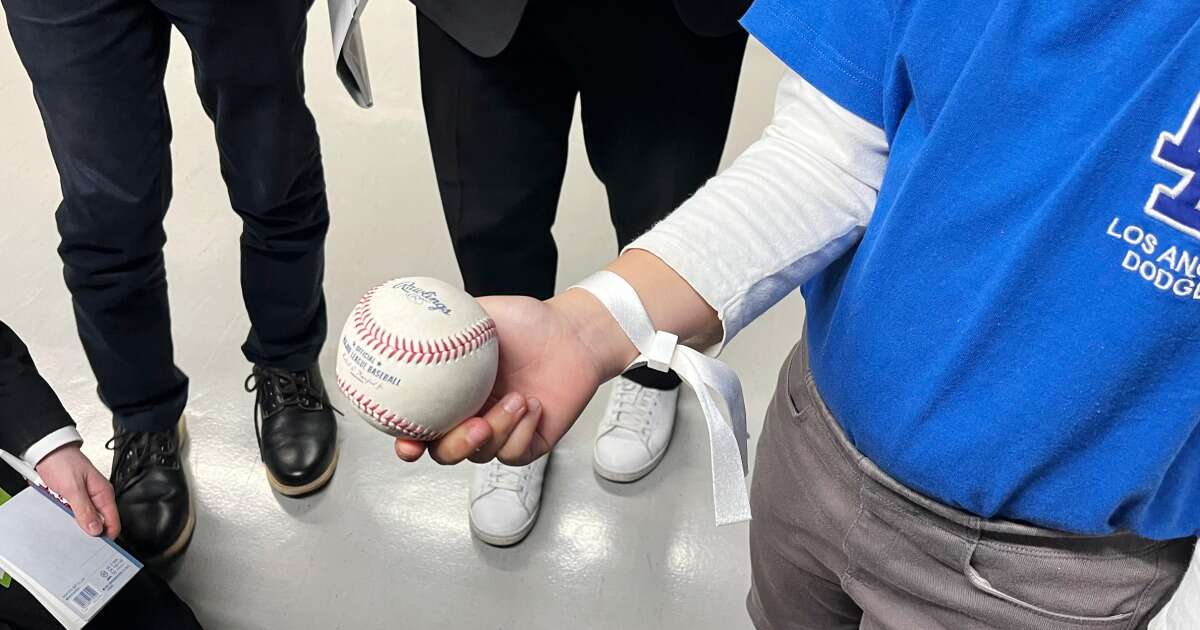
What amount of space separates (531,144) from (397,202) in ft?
3.17

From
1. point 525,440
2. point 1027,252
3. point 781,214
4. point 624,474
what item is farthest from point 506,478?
point 1027,252

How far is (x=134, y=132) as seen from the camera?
3.84 ft

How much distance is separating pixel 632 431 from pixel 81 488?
0.82 meters

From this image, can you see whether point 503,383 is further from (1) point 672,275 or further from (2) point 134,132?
(2) point 134,132

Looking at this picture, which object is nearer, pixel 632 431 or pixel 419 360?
pixel 419 360

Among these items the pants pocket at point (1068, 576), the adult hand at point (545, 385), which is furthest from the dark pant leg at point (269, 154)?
the pants pocket at point (1068, 576)

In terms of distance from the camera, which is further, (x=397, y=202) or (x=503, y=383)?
(x=397, y=202)

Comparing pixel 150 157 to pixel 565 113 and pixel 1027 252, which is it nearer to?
pixel 565 113

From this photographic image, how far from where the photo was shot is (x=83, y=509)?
1.21 m

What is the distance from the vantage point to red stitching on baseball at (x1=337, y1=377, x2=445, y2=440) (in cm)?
74

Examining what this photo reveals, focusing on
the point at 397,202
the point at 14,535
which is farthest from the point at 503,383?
the point at 397,202

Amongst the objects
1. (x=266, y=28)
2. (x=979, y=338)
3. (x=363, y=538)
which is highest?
(x=979, y=338)

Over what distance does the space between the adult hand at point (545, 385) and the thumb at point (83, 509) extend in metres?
0.72

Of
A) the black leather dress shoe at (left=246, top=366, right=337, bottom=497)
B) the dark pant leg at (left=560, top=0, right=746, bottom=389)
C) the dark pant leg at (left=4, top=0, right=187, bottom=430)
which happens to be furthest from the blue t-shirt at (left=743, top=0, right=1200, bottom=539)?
the black leather dress shoe at (left=246, top=366, right=337, bottom=497)
